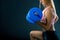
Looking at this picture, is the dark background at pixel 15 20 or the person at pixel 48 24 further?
the dark background at pixel 15 20

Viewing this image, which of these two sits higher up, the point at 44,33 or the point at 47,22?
the point at 47,22

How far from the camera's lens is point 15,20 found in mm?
3395

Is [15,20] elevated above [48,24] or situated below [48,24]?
above

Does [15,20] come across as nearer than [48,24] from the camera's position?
No

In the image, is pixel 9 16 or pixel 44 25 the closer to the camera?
pixel 44 25

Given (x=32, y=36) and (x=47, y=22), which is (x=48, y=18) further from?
(x=32, y=36)

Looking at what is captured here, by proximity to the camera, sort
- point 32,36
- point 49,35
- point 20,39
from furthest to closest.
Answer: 1. point 20,39
2. point 32,36
3. point 49,35

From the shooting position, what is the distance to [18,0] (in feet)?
11.2

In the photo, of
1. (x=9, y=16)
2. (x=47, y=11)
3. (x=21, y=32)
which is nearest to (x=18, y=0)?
(x=9, y=16)

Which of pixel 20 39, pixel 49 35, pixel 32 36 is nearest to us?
pixel 49 35

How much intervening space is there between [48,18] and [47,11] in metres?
0.10

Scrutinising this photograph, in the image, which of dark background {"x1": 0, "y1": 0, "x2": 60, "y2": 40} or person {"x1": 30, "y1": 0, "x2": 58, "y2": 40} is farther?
dark background {"x1": 0, "y1": 0, "x2": 60, "y2": 40}

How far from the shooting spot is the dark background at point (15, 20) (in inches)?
132

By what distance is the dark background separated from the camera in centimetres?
336
